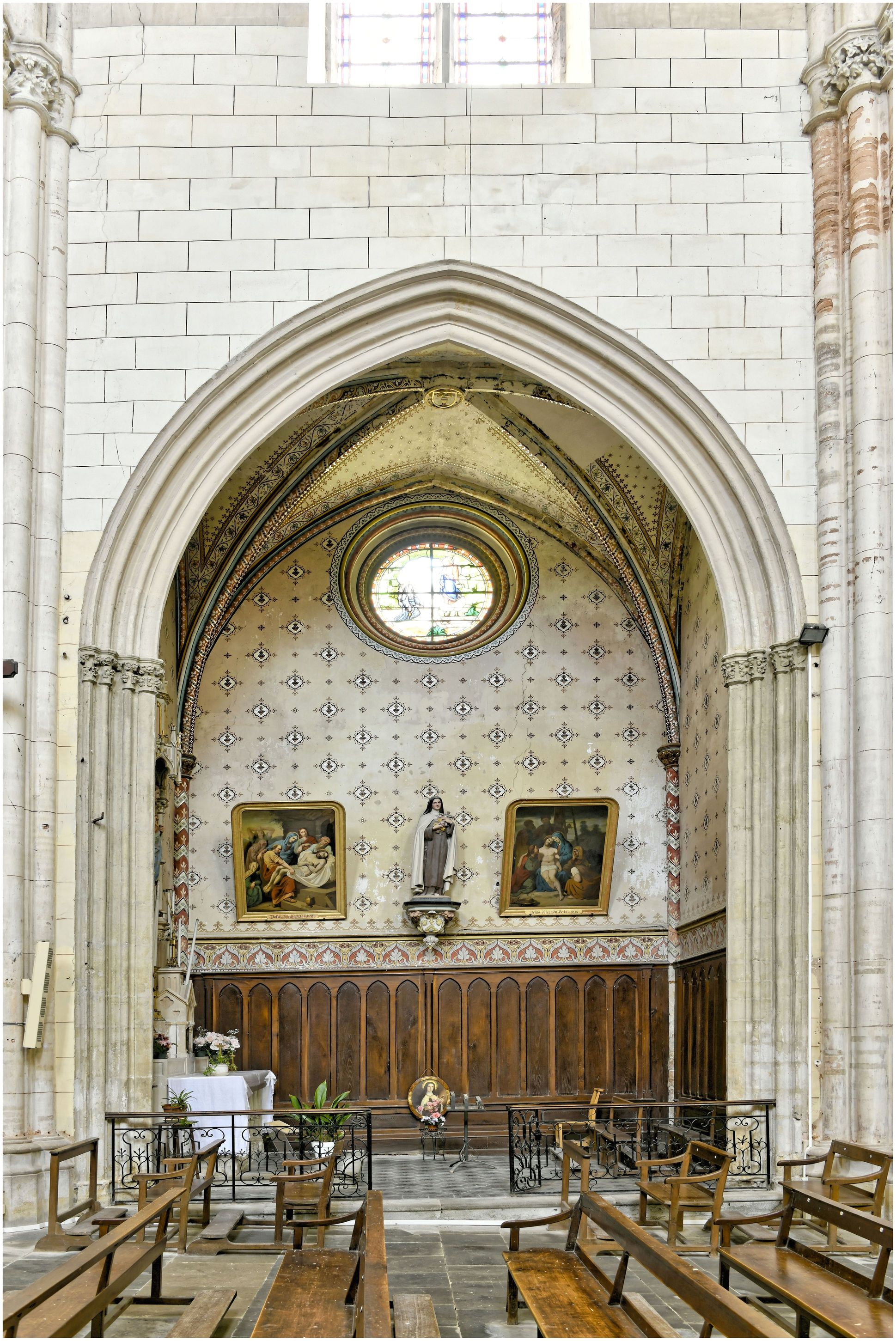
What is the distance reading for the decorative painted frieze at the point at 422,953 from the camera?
53.7ft

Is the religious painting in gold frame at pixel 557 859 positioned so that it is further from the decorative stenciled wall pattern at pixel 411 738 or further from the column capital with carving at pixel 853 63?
the column capital with carving at pixel 853 63

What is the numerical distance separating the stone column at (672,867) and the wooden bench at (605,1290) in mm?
8934

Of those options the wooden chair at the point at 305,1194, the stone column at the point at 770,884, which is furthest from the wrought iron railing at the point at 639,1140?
the wooden chair at the point at 305,1194

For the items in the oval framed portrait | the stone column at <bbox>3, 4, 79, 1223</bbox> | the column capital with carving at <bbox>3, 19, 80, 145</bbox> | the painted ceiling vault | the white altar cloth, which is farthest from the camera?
the painted ceiling vault

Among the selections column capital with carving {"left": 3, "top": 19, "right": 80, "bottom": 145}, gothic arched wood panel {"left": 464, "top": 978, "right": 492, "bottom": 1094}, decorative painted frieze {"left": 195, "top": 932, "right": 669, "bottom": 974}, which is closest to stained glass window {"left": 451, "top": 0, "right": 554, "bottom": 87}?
column capital with carving {"left": 3, "top": 19, "right": 80, "bottom": 145}

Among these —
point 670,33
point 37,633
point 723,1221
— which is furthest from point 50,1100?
point 670,33

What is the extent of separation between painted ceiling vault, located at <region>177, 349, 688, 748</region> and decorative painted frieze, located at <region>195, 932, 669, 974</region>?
7.92 feet

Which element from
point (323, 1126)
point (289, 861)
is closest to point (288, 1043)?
point (289, 861)

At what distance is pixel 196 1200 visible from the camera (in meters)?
10.9

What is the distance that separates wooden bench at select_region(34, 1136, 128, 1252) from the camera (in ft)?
28.5

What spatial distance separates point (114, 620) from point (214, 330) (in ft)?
8.38

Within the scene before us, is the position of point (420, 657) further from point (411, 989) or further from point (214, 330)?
point (214, 330)

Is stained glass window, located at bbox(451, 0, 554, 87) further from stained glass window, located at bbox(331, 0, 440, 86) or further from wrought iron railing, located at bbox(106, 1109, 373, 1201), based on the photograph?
wrought iron railing, located at bbox(106, 1109, 373, 1201)

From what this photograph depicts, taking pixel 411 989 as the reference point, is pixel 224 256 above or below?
above
